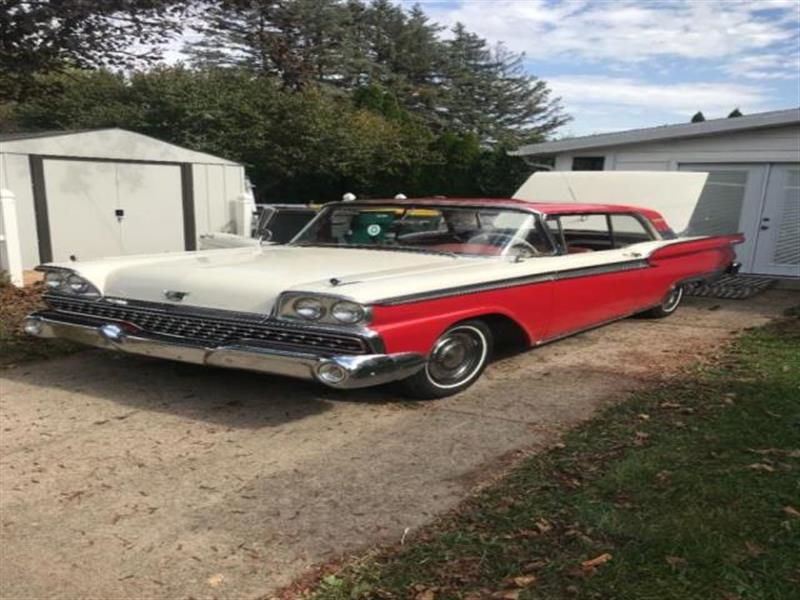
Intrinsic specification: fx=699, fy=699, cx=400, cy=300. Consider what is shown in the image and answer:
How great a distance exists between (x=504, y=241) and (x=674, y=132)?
25.3ft

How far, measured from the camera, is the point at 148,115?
2066cm

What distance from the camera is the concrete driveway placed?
2705 millimetres

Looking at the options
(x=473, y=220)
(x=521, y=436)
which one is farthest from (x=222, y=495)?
(x=473, y=220)

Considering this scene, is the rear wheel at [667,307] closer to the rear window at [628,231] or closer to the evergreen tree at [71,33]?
the rear window at [628,231]

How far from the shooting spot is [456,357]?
4762 mm

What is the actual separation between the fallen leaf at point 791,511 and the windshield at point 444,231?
269cm

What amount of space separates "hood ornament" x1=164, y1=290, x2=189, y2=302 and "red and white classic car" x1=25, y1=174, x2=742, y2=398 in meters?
0.01

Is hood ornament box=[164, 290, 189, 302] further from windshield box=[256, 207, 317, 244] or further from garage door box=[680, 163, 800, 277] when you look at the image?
garage door box=[680, 163, 800, 277]

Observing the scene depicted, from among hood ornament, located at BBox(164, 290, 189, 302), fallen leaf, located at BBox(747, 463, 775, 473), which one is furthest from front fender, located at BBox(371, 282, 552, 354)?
fallen leaf, located at BBox(747, 463, 775, 473)

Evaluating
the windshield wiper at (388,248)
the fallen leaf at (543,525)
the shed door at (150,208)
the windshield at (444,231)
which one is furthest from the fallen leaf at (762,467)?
the shed door at (150,208)

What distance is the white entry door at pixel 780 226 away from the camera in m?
11.1

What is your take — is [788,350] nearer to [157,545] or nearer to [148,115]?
[157,545]

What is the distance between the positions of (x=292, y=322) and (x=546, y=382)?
2.08 m

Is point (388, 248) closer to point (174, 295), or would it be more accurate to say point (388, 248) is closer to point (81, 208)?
point (174, 295)
